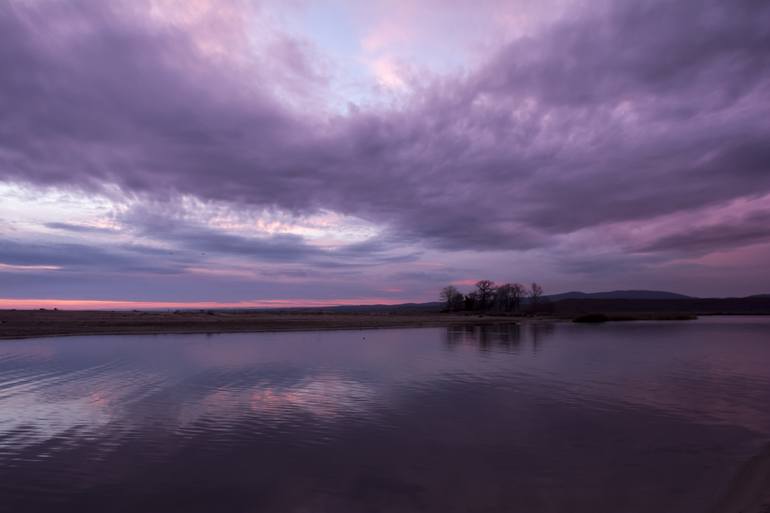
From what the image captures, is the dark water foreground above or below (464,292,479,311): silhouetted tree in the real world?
below

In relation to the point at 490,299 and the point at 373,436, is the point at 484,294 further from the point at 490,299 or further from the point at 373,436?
the point at 373,436

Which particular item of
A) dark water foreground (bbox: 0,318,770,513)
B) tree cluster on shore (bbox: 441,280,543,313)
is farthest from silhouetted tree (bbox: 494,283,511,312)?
dark water foreground (bbox: 0,318,770,513)

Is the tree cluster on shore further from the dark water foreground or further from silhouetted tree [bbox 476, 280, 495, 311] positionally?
the dark water foreground

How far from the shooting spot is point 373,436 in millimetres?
14164

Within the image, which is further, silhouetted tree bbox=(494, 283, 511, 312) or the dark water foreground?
silhouetted tree bbox=(494, 283, 511, 312)

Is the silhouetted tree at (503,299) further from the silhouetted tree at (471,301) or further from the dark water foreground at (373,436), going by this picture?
the dark water foreground at (373,436)

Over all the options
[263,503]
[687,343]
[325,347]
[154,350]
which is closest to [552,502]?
[263,503]

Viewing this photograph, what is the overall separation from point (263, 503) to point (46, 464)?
6.43 meters

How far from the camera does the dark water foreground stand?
982 centimetres

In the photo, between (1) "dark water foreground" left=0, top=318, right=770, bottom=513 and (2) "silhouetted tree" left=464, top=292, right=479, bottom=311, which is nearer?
(1) "dark water foreground" left=0, top=318, right=770, bottom=513

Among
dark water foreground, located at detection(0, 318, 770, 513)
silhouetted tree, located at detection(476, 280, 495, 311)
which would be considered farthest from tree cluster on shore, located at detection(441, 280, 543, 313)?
dark water foreground, located at detection(0, 318, 770, 513)

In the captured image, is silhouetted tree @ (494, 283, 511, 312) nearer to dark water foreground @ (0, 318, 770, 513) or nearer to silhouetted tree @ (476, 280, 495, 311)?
silhouetted tree @ (476, 280, 495, 311)

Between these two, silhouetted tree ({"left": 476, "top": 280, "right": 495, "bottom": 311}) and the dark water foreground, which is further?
silhouetted tree ({"left": 476, "top": 280, "right": 495, "bottom": 311})

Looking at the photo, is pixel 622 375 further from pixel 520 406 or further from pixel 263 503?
pixel 263 503
